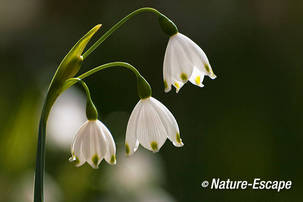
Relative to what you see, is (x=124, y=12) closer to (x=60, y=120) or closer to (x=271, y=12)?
(x=271, y=12)

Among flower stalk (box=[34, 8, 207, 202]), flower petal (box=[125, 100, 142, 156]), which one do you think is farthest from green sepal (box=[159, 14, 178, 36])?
flower petal (box=[125, 100, 142, 156])

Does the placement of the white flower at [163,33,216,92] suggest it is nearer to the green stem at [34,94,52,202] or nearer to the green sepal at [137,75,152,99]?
the green sepal at [137,75,152,99]

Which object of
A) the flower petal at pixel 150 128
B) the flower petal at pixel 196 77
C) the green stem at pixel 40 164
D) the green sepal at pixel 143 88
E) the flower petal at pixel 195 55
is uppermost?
the flower petal at pixel 195 55

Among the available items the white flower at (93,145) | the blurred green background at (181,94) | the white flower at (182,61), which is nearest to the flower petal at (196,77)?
the white flower at (182,61)

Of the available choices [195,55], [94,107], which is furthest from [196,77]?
[94,107]

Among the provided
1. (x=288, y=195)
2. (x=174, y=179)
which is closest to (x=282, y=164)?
(x=288, y=195)

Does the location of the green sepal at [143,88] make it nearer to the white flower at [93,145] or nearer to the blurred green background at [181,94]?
the white flower at [93,145]
